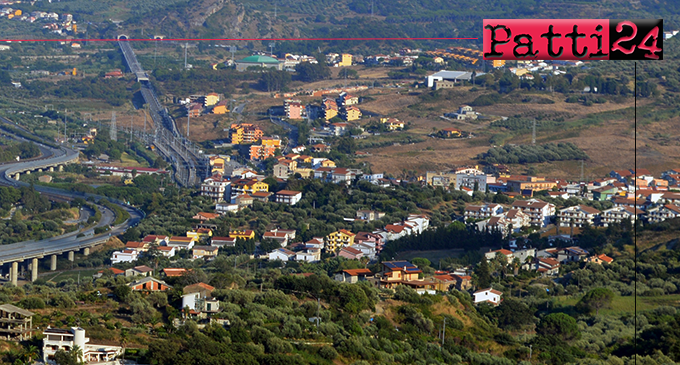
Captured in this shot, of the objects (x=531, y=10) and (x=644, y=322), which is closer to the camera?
(x=644, y=322)

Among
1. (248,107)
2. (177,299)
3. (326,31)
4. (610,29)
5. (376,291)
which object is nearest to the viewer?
(610,29)

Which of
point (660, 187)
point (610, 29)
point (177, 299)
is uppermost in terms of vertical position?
point (610, 29)

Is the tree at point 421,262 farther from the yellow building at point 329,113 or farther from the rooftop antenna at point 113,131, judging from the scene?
the rooftop antenna at point 113,131

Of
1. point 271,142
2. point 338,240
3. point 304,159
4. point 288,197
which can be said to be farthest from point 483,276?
point 271,142

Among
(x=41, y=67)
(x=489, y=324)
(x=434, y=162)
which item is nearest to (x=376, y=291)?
(x=489, y=324)

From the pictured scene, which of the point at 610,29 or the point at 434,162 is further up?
the point at 610,29

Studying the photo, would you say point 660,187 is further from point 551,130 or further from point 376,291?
point 376,291

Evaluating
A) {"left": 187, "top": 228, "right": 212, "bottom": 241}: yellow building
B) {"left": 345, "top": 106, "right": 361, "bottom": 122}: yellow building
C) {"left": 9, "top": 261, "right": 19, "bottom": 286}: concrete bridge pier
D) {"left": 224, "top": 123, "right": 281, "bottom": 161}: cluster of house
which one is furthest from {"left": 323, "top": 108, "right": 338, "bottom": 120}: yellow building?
{"left": 9, "top": 261, "right": 19, "bottom": 286}: concrete bridge pier

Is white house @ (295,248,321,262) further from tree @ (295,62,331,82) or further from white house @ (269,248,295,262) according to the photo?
tree @ (295,62,331,82)
